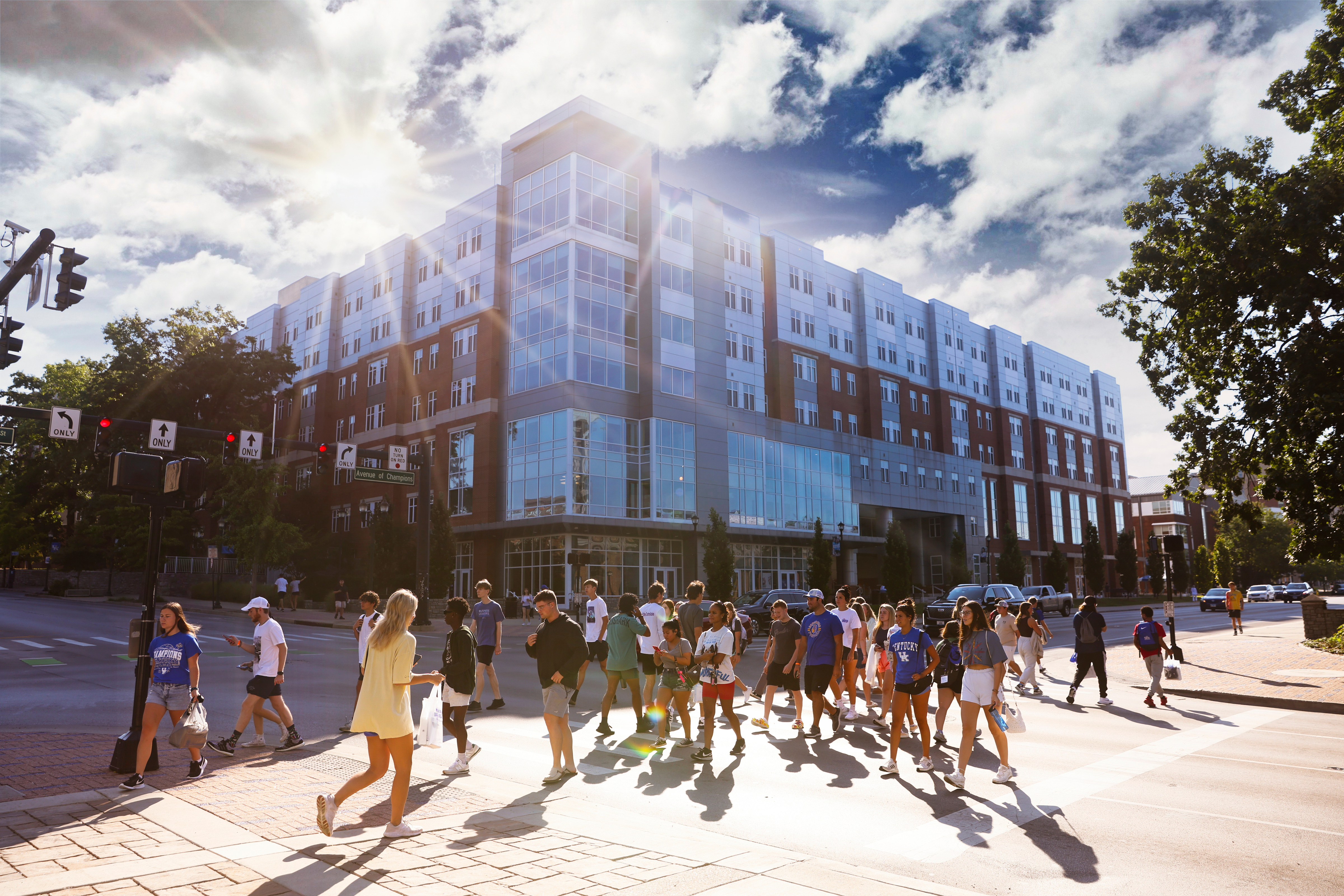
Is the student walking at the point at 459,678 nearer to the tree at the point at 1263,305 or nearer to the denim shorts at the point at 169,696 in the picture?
the denim shorts at the point at 169,696

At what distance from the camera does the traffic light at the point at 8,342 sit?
45.4 feet

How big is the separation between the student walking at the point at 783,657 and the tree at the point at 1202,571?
102 meters

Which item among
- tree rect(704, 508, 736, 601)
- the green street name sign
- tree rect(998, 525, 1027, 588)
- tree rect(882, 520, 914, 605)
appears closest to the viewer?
the green street name sign

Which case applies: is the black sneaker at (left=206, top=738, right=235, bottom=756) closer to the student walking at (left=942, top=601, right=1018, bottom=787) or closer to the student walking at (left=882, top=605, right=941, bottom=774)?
the student walking at (left=882, top=605, right=941, bottom=774)

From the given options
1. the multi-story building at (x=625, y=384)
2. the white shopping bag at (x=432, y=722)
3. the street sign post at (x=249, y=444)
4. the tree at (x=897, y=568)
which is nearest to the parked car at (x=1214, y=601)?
the multi-story building at (x=625, y=384)

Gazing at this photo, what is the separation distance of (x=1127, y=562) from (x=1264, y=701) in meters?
80.1

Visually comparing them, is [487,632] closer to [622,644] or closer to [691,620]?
[622,644]

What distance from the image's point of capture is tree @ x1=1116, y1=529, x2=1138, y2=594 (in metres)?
85.2

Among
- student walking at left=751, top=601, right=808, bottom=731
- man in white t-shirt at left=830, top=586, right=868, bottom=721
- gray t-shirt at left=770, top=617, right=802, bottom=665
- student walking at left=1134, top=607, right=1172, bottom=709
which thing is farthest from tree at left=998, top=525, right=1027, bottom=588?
gray t-shirt at left=770, top=617, right=802, bottom=665

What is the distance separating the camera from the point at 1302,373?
18.3 m

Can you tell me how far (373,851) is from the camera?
5953mm

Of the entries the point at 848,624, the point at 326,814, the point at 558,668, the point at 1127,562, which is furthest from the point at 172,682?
the point at 1127,562

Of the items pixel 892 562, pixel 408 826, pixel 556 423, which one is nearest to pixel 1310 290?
pixel 408 826

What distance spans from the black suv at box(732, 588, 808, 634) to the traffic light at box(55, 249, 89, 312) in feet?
73.3
